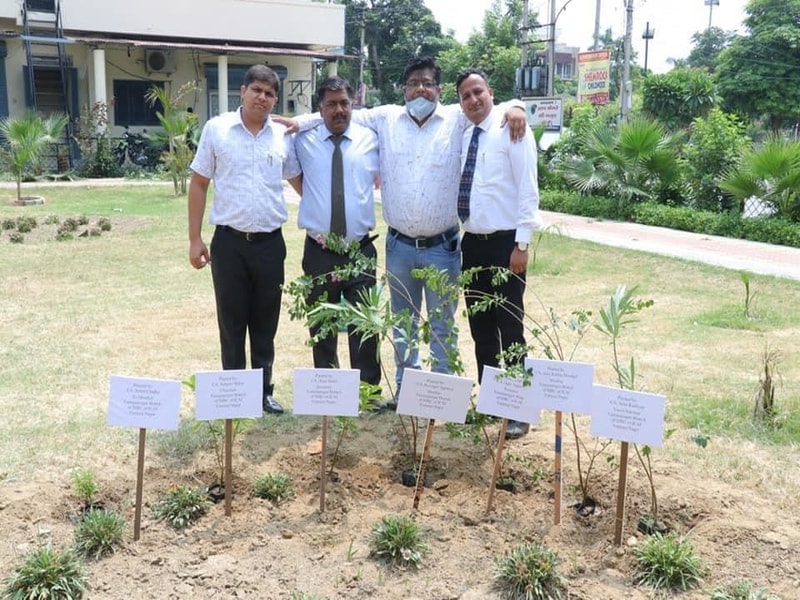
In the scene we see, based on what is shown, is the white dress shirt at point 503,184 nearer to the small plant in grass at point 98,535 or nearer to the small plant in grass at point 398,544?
the small plant in grass at point 398,544

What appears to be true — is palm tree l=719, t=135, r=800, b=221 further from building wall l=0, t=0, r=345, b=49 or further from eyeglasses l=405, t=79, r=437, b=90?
building wall l=0, t=0, r=345, b=49

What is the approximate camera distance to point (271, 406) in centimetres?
432

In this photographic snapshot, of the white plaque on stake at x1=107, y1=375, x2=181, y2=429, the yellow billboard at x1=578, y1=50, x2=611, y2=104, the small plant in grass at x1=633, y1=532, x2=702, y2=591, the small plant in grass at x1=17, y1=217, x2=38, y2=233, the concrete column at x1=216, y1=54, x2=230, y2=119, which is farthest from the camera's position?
the yellow billboard at x1=578, y1=50, x2=611, y2=104

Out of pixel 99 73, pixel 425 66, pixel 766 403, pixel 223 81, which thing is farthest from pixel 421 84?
pixel 223 81

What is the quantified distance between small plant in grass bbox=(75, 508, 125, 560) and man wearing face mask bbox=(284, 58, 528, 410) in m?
1.47

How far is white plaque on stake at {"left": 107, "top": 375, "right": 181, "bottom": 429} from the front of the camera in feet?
9.55

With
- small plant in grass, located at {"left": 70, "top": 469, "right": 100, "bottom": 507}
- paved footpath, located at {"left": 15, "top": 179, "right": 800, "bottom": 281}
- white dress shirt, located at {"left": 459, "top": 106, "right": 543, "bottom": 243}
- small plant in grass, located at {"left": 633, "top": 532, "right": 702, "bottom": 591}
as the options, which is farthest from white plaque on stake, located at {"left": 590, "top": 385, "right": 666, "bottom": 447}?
paved footpath, located at {"left": 15, "top": 179, "right": 800, "bottom": 281}

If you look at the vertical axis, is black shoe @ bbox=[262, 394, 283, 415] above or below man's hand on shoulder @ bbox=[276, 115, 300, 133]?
below

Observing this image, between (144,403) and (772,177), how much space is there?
1015 centimetres

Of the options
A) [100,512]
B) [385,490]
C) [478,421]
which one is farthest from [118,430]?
[478,421]

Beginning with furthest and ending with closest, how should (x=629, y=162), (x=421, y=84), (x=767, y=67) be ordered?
1. (x=767, y=67)
2. (x=629, y=162)
3. (x=421, y=84)

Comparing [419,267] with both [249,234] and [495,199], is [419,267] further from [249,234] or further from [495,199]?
[249,234]

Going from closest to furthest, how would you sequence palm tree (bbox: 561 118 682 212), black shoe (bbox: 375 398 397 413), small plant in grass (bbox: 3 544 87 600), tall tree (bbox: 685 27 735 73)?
small plant in grass (bbox: 3 544 87 600)
black shoe (bbox: 375 398 397 413)
palm tree (bbox: 561 118 682 212)
tall tree (bbox: 685 27 735 73)

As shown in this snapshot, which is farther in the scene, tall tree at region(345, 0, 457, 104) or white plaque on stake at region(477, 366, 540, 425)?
tall tree at region(345, 0, 457, 104)
